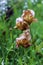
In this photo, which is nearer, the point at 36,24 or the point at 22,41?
the point at 22,41

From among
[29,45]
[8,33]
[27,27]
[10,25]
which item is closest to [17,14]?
[10,25]

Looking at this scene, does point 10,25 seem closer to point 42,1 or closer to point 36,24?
point 36,24

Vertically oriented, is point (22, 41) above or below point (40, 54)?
above

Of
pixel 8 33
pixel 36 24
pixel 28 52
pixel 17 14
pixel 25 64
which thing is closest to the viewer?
pixel 25 64

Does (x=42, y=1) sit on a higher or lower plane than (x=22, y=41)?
lower

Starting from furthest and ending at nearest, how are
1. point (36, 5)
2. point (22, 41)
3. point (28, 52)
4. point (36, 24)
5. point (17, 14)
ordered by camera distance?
1. point (36, 5)
2. point (17, 14)
3. point (36, 24)
4. point (28, 52)
5. point (22, 41)

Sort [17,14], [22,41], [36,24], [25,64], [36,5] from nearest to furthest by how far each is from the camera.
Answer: [25,64]
[22,41]
[36,24]
[17,14]
[36,5]

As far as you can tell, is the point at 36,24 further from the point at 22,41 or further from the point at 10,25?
the point at 22,41

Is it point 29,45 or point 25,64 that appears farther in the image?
point 29,45

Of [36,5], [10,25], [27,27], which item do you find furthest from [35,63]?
[36,5]
